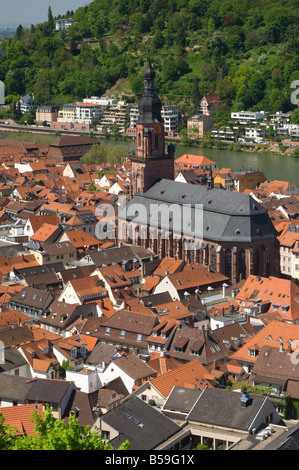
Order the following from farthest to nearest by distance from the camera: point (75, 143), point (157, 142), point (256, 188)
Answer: point (75, 143), point (256, 188), point (157, 142)

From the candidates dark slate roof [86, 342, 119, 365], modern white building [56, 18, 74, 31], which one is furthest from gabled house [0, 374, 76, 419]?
modern white building [56, 18, 74, 31]

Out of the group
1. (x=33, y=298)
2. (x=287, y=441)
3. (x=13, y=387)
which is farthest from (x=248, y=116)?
(x=287, y=441)

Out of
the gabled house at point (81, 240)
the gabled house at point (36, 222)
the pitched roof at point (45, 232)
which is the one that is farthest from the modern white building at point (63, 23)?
the gabled house at point (81, 240)

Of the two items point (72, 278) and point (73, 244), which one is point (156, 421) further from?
point (73, 244)

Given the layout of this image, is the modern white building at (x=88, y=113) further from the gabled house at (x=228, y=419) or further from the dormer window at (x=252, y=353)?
the gabled house at (x=228, y=419)

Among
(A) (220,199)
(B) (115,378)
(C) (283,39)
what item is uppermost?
Answer: (C) (283,39)

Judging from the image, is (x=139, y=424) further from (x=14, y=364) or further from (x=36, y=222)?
(x=36, y=222)

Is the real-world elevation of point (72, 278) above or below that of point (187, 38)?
below

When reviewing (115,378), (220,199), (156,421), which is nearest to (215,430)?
(156,421)
